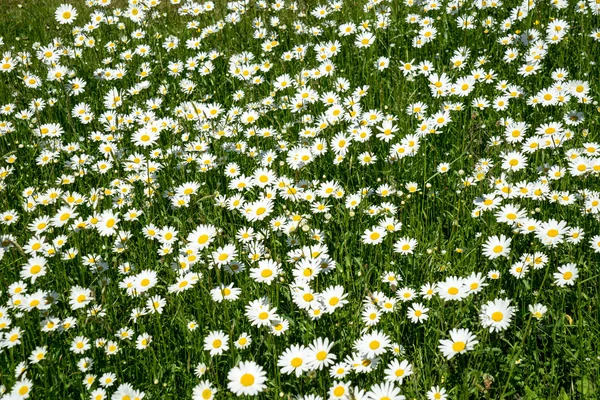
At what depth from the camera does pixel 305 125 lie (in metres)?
3.73

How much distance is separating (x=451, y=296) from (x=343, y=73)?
271 cm

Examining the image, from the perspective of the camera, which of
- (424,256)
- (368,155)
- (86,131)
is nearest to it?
(424,256)

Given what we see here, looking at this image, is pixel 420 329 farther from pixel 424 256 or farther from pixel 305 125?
pixel 305 125

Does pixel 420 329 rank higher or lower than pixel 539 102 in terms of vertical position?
lower

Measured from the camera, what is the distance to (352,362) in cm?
213

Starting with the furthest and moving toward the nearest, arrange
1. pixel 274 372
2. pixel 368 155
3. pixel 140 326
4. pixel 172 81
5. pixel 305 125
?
pixel 172 81 < pixel 305 125 < pixel 368 155 < pixel 140 326 < pixel 274 372

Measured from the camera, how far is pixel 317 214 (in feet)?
10.4

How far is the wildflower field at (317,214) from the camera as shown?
7.50 feet


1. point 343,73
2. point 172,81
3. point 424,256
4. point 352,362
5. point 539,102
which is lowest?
point 352,362

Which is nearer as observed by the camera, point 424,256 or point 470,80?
point 424,256

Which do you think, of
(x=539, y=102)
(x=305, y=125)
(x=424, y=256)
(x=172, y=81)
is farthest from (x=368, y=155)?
(x=172, y=81)

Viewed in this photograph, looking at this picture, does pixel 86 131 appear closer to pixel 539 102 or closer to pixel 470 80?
pixel 470 80

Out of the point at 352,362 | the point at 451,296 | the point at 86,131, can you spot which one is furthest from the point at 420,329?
the point at 86,131

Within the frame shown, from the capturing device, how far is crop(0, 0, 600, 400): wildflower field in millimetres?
2287
